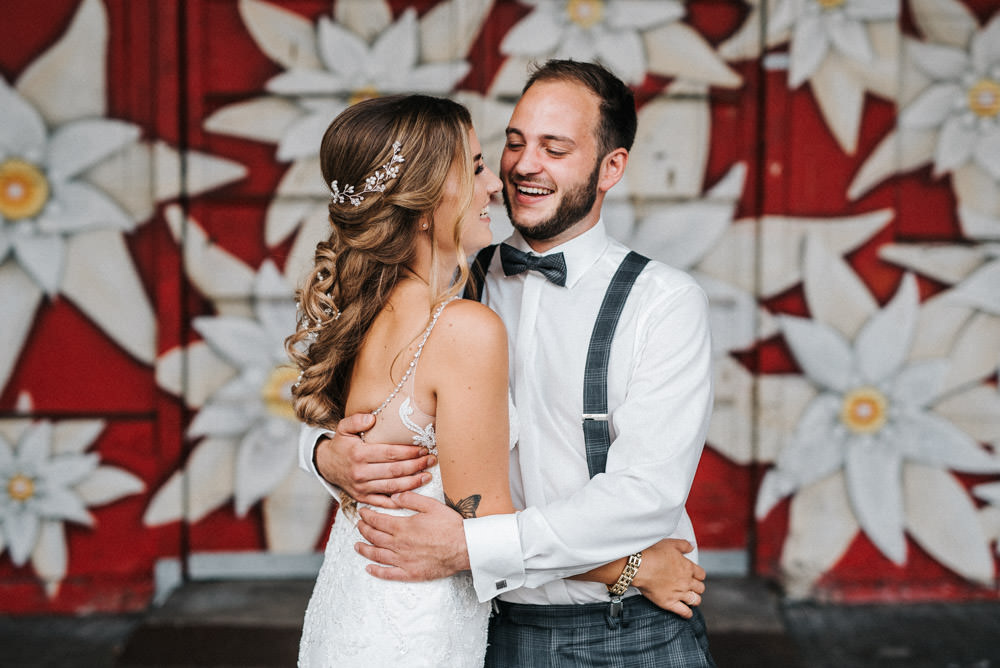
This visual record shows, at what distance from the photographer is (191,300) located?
11.8 ft

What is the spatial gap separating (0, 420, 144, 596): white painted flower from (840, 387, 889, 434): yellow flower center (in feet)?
10.0

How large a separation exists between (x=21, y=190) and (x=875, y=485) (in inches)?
151

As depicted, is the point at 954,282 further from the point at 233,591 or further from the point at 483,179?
the point at 233,591

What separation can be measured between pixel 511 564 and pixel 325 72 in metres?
2.65

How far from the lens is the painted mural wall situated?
354 centimetres

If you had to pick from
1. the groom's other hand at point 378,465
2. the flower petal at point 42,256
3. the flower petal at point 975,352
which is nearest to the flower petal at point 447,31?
the flower petal at point 42,256

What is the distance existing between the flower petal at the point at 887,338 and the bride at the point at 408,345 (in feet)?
7.83

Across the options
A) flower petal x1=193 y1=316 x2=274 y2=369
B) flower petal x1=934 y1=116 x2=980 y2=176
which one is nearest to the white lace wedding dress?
flower petal x1=193 y1=316 x2=274 y2=369

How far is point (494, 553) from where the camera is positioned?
154 cm

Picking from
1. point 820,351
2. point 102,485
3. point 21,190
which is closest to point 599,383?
point 820,351

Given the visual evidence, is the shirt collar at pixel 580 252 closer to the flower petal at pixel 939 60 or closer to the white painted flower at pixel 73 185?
the white painted flower at pixel 73 185

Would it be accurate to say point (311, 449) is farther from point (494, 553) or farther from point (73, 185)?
point (73, 185)

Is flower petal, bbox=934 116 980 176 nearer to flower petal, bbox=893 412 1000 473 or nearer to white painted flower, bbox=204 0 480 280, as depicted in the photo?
flower petal, bbox=893 412 1000 473

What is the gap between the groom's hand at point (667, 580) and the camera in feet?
5.44
